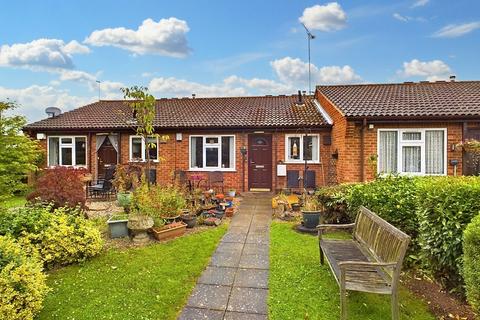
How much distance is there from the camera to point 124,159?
13.1 meters

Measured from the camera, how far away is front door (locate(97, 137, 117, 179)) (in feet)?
43.9

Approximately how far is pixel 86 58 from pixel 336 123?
11.0m

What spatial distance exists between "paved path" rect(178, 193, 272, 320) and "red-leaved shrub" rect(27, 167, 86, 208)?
12.3 ft

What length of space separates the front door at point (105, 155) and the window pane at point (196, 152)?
3782 millimetres

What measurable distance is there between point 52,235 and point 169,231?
7.20ft

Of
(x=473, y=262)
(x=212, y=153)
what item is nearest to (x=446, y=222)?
(x=473, y=262)

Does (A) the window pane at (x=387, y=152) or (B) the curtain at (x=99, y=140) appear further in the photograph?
(B) the curtain at (x=99, y=140)

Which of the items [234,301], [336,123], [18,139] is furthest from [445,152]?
[18,139]

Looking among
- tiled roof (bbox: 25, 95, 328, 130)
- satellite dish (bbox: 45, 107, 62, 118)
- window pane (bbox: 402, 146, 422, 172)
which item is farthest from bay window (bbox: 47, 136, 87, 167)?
window pane (bbox: 402, 146, 422, 172)

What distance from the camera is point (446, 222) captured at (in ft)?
11.7

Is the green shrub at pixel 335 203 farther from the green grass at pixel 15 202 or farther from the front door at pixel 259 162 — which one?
the green grass at pixel 15 202

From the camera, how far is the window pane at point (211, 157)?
12.6 m

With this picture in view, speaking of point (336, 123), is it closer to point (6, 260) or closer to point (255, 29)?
point (255, 29)

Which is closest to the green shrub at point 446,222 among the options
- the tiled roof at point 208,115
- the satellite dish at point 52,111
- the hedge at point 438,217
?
the hedge at point 438,217
